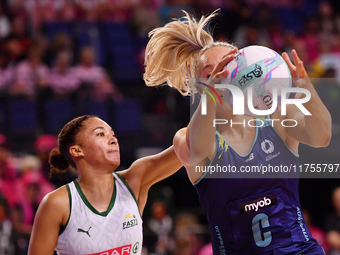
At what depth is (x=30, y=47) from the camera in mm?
7520

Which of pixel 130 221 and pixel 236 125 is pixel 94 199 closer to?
pixel 130 221

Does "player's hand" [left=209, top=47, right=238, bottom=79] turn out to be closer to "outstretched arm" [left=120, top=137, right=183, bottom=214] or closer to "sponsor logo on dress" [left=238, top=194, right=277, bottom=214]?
"sponsor logo on dress" [left=238, top=194, right=277, bottom=214]

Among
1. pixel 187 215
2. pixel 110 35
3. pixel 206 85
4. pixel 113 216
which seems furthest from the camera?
pixel 110 35

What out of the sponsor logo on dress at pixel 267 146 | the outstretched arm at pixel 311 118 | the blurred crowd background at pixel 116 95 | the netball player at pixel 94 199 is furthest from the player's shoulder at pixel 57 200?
the blurred crowd background at pixel 116 95

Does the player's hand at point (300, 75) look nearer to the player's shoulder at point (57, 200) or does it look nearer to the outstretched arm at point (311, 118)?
the outstretched arm at point (311, 118)

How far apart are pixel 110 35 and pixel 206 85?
20.5 ft

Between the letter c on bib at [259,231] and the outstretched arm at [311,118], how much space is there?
466 mm

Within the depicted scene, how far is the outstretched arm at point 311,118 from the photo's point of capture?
89.6 inches

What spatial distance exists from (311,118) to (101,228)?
140cm

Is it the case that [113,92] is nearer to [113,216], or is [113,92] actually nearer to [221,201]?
[113,216]

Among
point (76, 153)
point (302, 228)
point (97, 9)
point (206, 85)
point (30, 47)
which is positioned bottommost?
point (302, 228)

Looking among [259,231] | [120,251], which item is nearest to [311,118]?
[259,231]

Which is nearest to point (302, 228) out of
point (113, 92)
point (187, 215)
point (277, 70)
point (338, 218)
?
point (277, 70)

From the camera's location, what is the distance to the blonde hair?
116 inches
